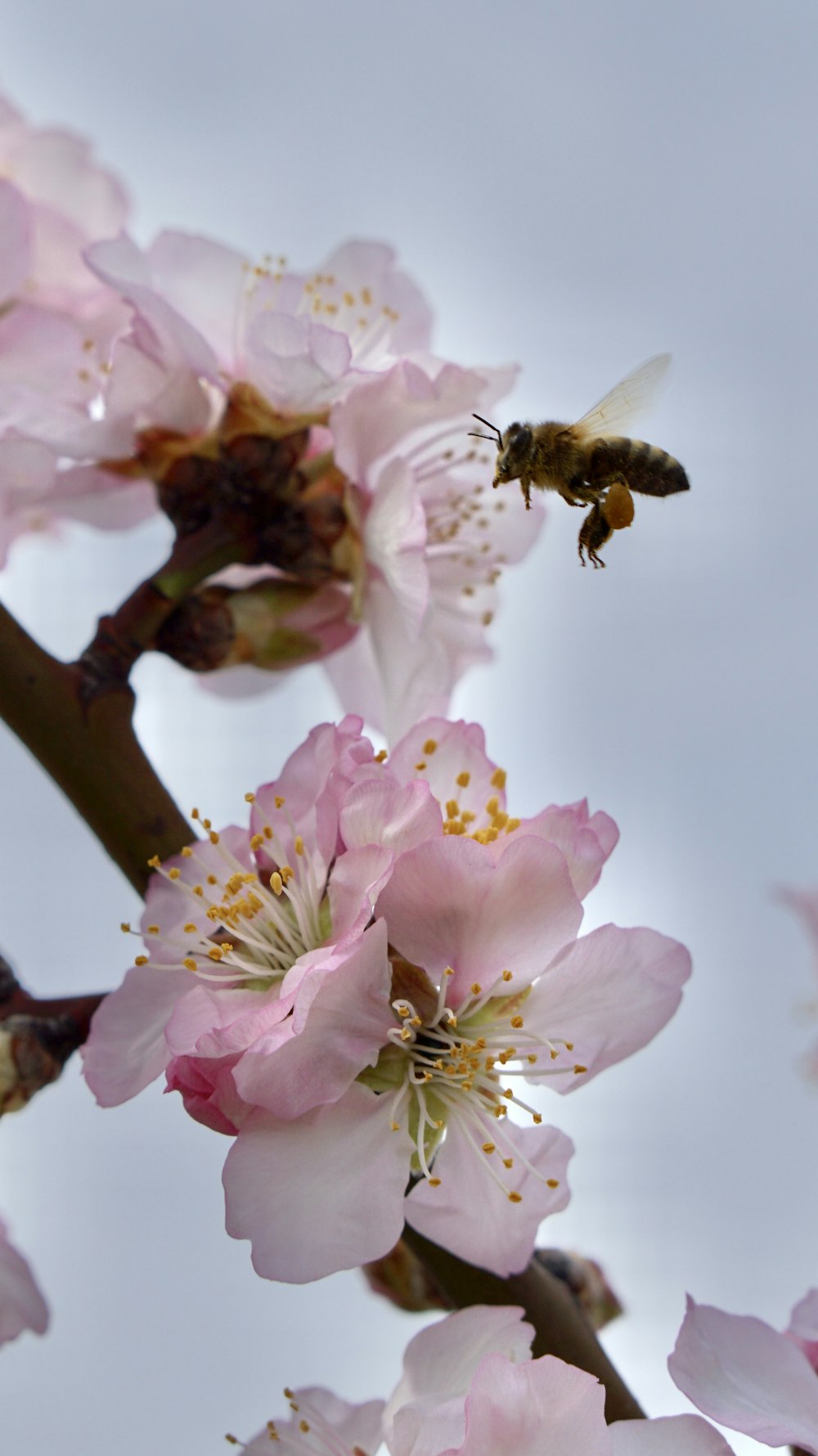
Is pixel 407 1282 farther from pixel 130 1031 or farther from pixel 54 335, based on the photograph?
pixel 54 335

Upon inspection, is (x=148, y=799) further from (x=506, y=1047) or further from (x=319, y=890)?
(x=506, y=1047)

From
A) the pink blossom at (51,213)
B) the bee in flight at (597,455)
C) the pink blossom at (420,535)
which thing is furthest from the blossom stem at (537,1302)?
the pink blossom at (51,213)

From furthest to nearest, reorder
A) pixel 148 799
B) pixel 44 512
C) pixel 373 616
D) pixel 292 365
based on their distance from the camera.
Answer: pixel 44 512
pixel 373 616
pixel 292 365
pixel 148 799

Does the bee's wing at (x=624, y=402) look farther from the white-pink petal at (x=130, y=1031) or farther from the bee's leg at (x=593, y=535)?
the white-pink petal at (x=130, y=1031)

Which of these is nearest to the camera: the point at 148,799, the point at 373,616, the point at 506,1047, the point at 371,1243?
the point at 371,1243

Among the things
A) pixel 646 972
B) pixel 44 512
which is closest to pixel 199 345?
pixel 44 512
